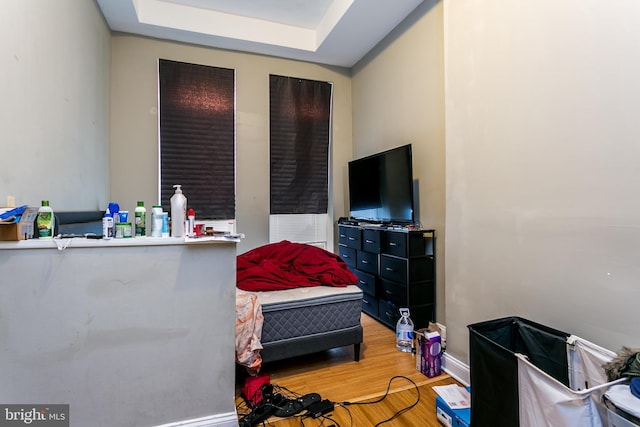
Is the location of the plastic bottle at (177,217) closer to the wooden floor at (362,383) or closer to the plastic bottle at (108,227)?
the plastic bottle at (108,227)

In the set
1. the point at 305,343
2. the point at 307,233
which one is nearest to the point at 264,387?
the point at 305,343

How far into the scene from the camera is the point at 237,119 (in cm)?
376

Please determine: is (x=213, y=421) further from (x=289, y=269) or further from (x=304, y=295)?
(x=289, y=269)

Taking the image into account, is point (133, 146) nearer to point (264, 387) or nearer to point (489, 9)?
point (264, 387)

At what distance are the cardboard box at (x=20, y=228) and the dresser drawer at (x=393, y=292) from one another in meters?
2.41

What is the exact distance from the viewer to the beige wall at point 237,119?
3.36 metres

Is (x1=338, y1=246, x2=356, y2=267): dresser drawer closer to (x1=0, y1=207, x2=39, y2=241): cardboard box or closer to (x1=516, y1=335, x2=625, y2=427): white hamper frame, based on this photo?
(x1=516, y1=335, x2=625, y2=427): white hamper frame

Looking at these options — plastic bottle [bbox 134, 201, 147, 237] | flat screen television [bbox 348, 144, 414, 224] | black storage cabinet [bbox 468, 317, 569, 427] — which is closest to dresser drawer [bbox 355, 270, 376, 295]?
flat screen television [bbox 348, 144, 414, 224]

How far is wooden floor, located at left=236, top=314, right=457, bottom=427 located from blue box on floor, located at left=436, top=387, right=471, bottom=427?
50 millimetres

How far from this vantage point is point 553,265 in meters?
1.58

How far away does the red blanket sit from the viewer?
2291mm

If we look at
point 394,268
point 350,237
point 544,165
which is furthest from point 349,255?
point 544,165

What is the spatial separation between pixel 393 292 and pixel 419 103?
5.77 feet

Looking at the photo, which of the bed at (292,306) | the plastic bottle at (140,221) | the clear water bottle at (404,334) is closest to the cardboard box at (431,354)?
the clear water bottle at (404,334)
